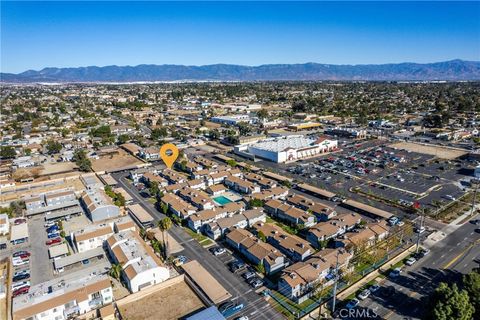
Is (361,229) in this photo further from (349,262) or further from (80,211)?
(80,211)

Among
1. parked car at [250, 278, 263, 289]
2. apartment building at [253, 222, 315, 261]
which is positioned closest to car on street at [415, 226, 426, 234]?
apartment building at [253, 222, 315, 261]

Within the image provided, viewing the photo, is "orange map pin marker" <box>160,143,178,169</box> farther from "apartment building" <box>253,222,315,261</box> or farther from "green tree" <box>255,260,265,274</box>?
"green tree" <box>255,260,265,274</box>

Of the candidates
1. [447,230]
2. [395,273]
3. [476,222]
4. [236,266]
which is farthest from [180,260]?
[476,222]

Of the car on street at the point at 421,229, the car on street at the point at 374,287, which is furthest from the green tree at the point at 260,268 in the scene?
the car on street at the point at 421,229

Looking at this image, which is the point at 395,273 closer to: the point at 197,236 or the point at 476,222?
the point at 476,222

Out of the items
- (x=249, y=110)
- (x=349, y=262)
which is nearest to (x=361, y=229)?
(x=349, y=262)

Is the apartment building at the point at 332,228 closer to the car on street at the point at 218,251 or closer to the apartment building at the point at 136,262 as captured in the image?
the car on street at the point at 218,251
